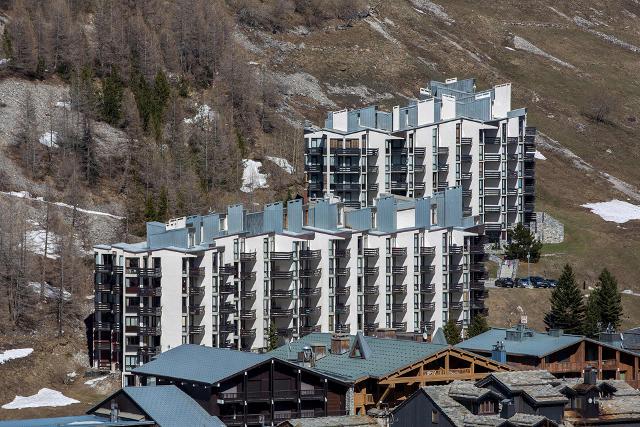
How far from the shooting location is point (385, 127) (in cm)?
18600

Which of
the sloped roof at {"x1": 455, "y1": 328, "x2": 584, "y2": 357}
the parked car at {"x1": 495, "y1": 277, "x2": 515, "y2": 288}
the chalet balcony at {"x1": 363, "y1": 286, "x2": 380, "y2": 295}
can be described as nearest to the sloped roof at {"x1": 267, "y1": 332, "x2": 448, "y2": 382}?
the sloped roof at {"x1": 455, "y1": 328, "x2": 584, "y2": 357}

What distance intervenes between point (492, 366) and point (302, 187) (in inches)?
3183

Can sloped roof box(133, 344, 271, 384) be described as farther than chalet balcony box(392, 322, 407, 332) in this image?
No

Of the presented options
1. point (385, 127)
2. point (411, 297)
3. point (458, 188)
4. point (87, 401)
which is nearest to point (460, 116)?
point (385, 127)

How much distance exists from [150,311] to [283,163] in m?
59.7

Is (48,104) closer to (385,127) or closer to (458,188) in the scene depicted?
(385,127)

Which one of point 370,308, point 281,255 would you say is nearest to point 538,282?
point 370,308

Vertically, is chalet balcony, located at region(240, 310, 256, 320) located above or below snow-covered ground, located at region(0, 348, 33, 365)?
above

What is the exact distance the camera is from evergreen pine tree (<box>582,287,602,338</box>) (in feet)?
494

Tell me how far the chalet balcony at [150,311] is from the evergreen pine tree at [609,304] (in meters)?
41.6

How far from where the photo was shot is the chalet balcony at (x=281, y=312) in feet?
479

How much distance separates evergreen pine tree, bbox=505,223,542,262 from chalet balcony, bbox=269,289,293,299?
39101 millimetres

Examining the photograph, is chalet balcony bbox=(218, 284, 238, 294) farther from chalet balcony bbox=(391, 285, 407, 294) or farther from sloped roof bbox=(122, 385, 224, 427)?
sloped roof bbox=(122, 385, 224, 427)

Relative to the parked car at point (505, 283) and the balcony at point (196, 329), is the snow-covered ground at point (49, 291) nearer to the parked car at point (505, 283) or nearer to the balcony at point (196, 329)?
the balcony at point (196, 329)
